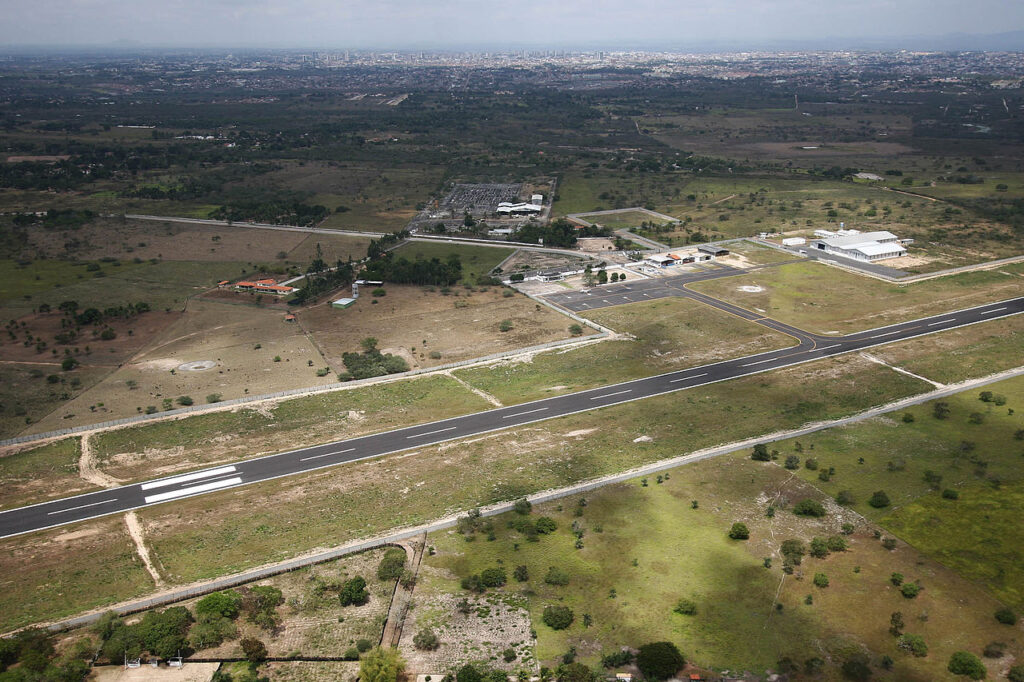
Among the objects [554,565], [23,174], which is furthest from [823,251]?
[23,174]

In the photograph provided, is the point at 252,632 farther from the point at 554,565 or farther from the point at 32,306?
the point at 32,306

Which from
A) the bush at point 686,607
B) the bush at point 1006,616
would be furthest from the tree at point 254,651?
the bush at point 1006,616

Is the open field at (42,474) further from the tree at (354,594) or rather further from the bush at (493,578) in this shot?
the bush at (493,578)

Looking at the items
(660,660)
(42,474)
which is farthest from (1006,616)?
(42,474)

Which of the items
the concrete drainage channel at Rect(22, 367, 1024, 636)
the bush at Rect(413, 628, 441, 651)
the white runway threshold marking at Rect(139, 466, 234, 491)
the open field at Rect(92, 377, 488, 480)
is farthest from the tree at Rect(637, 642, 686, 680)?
the white runway threshold marking at Rect(139, 466, 234, 491)

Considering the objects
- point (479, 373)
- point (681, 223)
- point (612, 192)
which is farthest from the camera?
point (612, 192)

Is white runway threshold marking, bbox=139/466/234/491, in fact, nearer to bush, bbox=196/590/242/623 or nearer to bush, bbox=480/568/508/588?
bush, bbox=196/590/242/623
